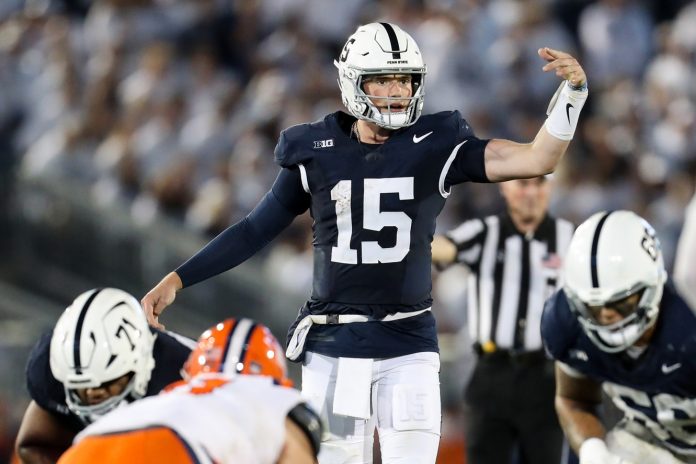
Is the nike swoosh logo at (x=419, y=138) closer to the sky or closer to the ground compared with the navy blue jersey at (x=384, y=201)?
closer to the sky

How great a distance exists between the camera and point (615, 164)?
8.70 meters

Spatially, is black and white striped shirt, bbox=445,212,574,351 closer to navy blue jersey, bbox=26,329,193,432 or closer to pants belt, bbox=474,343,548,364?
pants belt, bbox=474,343,548,364

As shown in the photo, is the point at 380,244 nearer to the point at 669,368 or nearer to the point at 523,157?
the point at 523,157

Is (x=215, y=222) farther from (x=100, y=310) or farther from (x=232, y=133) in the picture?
(x=100, y=310)

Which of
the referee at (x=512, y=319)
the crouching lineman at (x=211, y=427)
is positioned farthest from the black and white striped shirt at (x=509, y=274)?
the crouching lineman at (x=211, y=427)

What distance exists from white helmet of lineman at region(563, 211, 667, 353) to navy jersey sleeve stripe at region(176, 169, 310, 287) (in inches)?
38.7

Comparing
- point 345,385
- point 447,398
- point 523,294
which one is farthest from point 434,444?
point 447,398

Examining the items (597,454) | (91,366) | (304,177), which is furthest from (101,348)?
(597,454)

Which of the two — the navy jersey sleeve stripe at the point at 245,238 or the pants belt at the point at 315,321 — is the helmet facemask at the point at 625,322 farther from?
the navy jersey sleeve stripe at the point at 245,238

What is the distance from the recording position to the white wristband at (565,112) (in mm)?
3863

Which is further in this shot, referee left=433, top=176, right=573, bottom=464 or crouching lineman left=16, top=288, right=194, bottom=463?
referee left=433, top=176, right=573, bottom=464

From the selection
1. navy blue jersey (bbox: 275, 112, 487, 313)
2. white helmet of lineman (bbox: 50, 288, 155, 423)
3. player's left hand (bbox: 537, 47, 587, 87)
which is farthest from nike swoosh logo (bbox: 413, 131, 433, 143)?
white helmet of lineman (bbox: 50, 288, 155, 423)

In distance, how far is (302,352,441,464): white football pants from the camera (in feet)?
13.3

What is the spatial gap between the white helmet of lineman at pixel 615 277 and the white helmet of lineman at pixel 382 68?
27.0 inches
